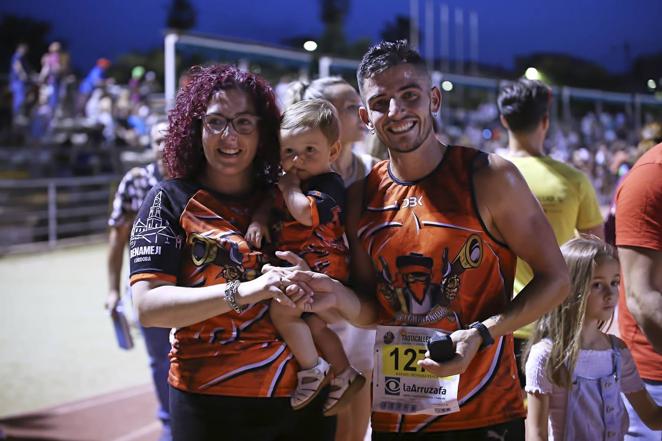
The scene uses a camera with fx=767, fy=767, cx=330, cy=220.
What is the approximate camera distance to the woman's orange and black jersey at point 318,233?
8.48 feet

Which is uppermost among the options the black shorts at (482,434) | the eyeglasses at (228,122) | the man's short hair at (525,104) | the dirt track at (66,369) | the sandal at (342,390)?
the man's short hair at (525,104)

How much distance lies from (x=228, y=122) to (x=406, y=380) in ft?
3.44

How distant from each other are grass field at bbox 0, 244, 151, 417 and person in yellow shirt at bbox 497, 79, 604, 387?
Result: 4.40 metres

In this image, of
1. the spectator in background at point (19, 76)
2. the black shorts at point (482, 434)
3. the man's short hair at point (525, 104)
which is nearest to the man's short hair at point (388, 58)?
the black shorts at point (482, 434)

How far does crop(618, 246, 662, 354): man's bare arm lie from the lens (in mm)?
2842

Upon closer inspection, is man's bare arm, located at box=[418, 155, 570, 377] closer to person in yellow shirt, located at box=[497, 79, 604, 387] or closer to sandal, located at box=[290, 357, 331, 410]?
sandal, located at box=[290, 357, 331, 410]

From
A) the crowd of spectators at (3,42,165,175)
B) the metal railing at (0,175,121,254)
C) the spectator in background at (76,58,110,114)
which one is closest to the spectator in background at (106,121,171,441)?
the metal railing at (0,175,121,254)

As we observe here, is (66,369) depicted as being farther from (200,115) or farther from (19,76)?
(19,76)

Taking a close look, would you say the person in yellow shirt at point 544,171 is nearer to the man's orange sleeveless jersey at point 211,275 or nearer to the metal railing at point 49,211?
the man's orange sleeveless jersey at point 211,275

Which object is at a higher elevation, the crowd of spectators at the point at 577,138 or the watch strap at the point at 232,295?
the crowd of spectators at the point at 577,138

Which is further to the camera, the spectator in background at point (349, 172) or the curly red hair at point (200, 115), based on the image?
the spectator in background at point (349, 172)

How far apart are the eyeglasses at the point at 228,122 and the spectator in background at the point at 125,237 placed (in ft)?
6.97

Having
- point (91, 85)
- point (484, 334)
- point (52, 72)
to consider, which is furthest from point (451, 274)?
point (91, 85)

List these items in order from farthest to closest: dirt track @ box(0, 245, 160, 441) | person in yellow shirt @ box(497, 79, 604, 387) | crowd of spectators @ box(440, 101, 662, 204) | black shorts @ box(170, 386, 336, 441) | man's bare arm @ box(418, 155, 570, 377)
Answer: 1. crowd of spectators @ box(440, 101, 662, 204)
2. dirt track @ box(0, 245, 160, 441)
3. person in yellow shirt @ box(497, 79, 604, 387)
4. black shorts @ box(170, 386, 336, 441)
5. man's bare arm @ box(418, 155, 570, 377)
